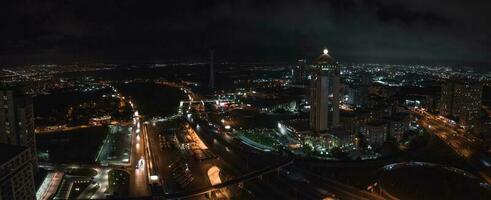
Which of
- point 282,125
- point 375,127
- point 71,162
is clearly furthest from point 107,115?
point 375,127

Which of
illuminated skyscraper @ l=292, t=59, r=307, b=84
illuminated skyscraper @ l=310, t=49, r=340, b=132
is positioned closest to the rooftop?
illuminated skyscraper @ l=310, t=49, r=340, b=132

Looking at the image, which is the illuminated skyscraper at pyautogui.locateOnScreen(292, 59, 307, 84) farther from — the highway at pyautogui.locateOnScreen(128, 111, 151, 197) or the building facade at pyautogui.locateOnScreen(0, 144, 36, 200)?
the building facade at pyautogui.locateOnScreen(0, 144, 36, 200)

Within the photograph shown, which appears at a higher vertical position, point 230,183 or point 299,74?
point 299,74

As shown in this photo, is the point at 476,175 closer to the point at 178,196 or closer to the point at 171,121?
the point at 178,196

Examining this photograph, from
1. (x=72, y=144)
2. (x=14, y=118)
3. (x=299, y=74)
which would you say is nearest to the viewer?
(x=14, y=118)

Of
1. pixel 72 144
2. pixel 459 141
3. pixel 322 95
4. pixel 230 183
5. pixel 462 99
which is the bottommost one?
pixel 459 141

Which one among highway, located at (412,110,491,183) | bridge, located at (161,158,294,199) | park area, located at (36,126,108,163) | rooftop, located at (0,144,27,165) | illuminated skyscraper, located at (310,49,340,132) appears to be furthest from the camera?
illuminated skyscraper, located at (310,49,340,132)

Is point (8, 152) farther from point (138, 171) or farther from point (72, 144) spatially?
point (72, 144)

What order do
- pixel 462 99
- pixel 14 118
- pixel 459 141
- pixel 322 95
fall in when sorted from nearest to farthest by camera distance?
pixel 14 118
pixel 322 95
pixel 459 141
pixel 462 99

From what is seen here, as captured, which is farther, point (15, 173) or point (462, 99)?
point (462, 99)

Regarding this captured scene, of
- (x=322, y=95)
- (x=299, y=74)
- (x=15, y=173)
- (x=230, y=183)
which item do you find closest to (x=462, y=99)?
(x=322, y=95)

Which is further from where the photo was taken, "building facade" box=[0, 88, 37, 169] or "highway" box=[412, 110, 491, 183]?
"highway" box=[412, 110, 491, 183]

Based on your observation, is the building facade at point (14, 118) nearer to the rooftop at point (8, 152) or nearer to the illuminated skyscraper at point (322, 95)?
the rooftop at point (8, 152)
